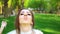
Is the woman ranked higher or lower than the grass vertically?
higher

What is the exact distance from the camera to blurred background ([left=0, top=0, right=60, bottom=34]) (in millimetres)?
3166

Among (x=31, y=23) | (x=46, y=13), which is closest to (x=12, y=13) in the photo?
(x=46, y=13)

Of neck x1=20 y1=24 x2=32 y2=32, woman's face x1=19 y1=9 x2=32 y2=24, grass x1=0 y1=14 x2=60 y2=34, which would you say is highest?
woman's face x1=19 y1=9 x2=32 y2=24

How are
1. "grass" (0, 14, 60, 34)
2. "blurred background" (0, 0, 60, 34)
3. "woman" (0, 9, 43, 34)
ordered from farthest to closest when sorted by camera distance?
"grass" (0, 14, 60, 34) < "blurred background" (0, 0, 60, 34) < "woman" (0, 9, 43, 34)

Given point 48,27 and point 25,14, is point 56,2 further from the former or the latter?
point 25,14

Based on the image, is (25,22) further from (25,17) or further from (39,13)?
(39,13)

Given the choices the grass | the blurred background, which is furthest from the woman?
the grass

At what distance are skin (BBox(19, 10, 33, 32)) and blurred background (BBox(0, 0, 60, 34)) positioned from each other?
Answer: 6.12 feet

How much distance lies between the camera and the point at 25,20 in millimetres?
1071

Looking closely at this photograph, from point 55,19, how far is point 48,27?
44 centimetres

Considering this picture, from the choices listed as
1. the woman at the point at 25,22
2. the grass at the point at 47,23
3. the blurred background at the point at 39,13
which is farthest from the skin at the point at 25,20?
the grass at the point at 47,23

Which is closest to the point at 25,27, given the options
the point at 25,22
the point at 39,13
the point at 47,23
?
the point at 25,22

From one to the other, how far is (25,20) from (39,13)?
7.88ft

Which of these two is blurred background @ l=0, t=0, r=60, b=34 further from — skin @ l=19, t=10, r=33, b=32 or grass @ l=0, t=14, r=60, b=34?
skin @ l=19, t=10, r=33, b=32
